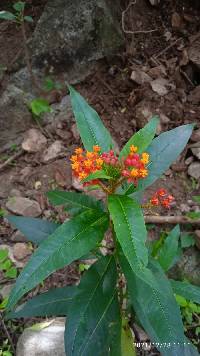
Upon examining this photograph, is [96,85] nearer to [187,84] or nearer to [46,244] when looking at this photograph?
[187,84]

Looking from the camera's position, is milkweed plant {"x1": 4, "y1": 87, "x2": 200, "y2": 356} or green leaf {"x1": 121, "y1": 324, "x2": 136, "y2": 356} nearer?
milkweed plant {"x1": 4, "y1": 87, "x2": 200, "y2": 356}

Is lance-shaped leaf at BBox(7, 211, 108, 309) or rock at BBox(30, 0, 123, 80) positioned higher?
rock at BBox(30, 0, 123, 80)

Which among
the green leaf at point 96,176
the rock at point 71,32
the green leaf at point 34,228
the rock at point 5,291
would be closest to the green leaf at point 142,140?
the green leaf at point 96,176

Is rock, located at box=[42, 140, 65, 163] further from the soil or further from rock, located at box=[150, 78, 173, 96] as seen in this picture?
rock, located at box=[150, 78, 173, 96]

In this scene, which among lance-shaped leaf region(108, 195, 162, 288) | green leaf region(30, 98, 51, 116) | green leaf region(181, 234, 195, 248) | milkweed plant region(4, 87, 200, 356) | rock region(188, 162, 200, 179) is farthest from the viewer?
green leaf region(30, 98, 51, 116)

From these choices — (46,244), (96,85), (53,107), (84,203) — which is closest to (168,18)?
(96,85)

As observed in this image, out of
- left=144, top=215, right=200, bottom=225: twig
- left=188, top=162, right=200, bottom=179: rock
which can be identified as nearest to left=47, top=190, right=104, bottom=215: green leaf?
left=144, top=215, right=200, bottom=225: twig

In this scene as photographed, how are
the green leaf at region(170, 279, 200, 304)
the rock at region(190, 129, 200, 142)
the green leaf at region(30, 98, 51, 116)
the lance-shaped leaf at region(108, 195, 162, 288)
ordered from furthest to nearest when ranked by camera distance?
the green leaf at region(30, 98, 51, 116)
the rock at region(190, 129, 200, 142)
the green leaf at region(170, 279, 200, 304)
the lance-shaped leaf at region(108, 195, 162, 288)
